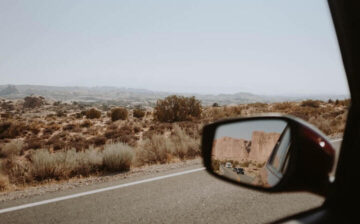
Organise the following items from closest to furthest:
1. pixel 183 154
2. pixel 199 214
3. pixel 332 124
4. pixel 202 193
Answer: pixel 199 214 → pixel 202 193 → pixel 183 154 → pixel 332 124

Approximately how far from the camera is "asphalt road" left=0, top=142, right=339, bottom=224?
385 cm

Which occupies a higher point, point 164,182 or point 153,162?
point 164,182

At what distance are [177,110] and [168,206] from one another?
2288cm

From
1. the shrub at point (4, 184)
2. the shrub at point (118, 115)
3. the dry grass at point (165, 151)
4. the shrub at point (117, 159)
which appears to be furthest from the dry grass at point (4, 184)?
the shrub at point (118, 115)

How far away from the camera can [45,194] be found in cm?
547

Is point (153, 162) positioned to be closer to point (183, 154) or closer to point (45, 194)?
point (183, 154)

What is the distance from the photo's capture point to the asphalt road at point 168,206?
385cm

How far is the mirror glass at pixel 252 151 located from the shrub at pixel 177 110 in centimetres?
2444

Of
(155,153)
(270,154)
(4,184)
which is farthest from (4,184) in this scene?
(270,154)

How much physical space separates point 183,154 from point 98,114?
31250mm

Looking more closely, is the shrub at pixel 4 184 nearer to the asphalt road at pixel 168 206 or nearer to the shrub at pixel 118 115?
the asphalt road at pixel 168 206

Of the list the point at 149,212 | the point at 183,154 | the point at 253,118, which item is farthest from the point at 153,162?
the point at 253,118

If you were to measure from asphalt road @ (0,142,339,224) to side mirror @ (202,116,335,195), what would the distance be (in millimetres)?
1991

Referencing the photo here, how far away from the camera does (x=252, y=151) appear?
1.95 m
